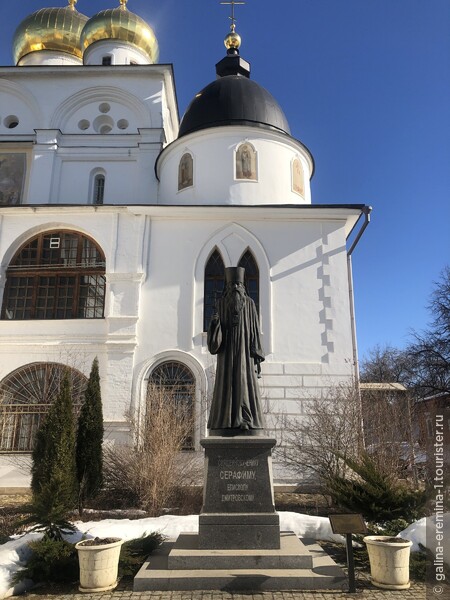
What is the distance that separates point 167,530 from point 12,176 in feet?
55.9

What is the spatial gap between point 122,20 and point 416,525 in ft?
79.1

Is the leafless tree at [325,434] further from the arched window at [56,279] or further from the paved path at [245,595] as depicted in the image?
the arched window at [56,279]

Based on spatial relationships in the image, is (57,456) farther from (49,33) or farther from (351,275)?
(49,33)

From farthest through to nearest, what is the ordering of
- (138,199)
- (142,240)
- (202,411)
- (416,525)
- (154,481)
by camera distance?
1. (138,199)
2. (142,240)
3. (202,411)
4. (154,481)
5. (416,525)

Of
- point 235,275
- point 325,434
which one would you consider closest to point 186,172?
point 325,434

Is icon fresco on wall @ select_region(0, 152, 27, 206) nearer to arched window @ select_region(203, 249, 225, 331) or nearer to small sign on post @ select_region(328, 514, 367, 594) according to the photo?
arched window @ select_region(203, 249, 225, 331)

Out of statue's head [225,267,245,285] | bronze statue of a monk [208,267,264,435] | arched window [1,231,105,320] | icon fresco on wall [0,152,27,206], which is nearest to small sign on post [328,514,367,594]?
bronze statue of a monk [208,267,264,435]

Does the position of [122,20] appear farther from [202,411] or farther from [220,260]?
[202,411]

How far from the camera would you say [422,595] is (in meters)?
6.17

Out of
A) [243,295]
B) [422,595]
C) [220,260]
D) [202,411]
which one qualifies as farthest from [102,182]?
[422,595]

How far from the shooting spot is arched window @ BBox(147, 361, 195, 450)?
1325cm

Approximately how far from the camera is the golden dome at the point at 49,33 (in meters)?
25.0

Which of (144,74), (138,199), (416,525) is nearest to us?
(416,525)

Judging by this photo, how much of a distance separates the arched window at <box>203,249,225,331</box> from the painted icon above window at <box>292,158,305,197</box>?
463 centimetres
